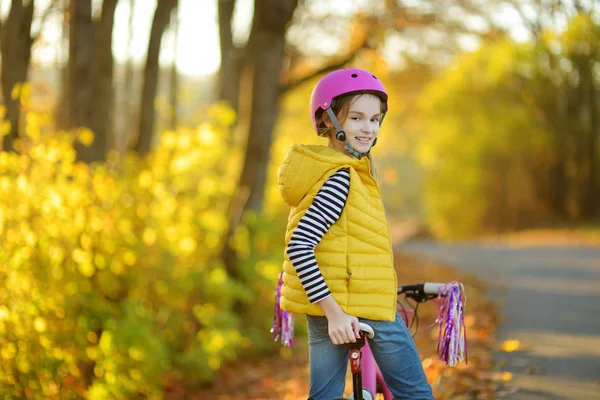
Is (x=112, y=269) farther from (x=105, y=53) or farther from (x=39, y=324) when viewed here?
(x=105, y=53)

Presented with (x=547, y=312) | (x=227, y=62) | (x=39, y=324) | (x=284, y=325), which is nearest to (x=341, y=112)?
(x=284, y=325)

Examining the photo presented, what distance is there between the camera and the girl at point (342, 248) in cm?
274

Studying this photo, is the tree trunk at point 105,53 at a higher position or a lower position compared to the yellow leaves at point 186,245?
higher

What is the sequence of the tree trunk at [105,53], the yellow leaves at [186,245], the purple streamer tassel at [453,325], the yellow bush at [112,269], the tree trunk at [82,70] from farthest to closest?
the tree trunk at [105,53] → the yellow leaves at [186,245] → the tree trunk at [82,70] → the yellow bush at [112,269] → the purple streamer tassel at [453,325]

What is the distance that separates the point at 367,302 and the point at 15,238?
342 centimetres

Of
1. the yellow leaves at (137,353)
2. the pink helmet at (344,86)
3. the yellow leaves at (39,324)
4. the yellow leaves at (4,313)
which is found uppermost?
the pink helmet at (344,86)

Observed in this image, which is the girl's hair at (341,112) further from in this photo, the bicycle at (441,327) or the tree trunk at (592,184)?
the tree trunk at (592,184)

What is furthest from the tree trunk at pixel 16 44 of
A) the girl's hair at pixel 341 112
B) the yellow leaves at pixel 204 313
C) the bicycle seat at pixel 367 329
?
the bicycle seat at pixel 367 329

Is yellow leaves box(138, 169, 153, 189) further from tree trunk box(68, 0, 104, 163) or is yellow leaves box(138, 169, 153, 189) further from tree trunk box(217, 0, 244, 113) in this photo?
tree trunk box(217, 0, 244, 113)

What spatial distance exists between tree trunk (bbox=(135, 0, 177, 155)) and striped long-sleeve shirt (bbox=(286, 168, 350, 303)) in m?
7.15

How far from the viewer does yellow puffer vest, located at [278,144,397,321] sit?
279 cm

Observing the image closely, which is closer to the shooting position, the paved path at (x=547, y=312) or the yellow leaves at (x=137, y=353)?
the paved path at (x=547, y=312)

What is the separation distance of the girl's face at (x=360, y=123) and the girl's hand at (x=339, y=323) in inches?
24.6

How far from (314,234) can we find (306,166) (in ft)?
0.89
